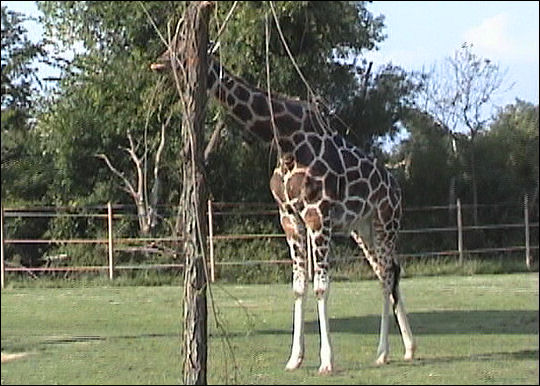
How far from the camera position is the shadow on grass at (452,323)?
7.74m

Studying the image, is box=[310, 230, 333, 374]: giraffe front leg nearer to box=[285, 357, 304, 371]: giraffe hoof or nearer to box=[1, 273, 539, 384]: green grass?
box=[285, 357, 304, 371]: giraffe hoof

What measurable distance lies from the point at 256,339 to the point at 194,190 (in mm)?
4570

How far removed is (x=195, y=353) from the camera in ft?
8.59

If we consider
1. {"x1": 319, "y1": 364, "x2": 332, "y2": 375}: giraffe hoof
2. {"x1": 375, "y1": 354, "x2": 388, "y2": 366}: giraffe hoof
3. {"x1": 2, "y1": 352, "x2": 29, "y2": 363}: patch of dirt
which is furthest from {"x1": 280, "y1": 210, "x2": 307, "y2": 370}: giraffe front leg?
{"x1": 2, "y1": 352, "x2": 29, "y2": 363}: patch of dirt

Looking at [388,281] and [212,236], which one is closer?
[388,281]

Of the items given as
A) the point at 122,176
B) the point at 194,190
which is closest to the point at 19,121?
the point at 122,176

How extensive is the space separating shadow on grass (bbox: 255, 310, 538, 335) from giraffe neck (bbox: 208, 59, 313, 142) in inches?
69.0

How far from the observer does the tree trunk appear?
2570 millimetres

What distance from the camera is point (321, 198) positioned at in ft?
20.9

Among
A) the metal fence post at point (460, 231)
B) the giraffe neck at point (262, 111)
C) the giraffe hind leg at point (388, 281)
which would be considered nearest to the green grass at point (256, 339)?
the giraffe hind leg at point (388, 281)

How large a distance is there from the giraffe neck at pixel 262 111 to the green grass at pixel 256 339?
97cm

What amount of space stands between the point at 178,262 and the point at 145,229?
1.25 m

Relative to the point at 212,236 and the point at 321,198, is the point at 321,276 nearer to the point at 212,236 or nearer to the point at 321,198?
the point at 321,198

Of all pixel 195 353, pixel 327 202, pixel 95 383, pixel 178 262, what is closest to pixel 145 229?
pixel 178 262
